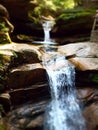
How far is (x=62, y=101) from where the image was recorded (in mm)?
8680

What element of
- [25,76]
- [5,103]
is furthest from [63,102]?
[5,103]

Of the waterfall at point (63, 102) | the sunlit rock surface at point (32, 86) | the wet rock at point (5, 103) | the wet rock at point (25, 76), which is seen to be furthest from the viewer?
the wet rock at point (25, 76)

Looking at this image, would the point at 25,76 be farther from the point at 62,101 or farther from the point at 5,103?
the point at 62,101

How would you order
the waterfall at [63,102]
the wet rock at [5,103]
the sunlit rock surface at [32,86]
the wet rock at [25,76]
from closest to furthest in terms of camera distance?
the sunlit rock surface at [32,86], the wet rock at [5,103], the waterfall at [63,102], the wet rock at [25,76]

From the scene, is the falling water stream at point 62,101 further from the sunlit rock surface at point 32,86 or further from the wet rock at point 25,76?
the wet rock at point 25,76

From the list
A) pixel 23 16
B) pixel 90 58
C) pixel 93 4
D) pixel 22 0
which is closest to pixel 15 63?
pixel 90 58

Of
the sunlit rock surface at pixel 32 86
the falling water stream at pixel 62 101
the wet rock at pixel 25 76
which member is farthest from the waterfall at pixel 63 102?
the wet rock at pixel 25 76

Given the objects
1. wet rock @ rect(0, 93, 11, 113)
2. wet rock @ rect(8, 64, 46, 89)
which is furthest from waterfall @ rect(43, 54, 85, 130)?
wet rock @ rect(0, 93, 11, 113)

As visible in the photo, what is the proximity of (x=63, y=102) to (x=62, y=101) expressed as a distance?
47 mm

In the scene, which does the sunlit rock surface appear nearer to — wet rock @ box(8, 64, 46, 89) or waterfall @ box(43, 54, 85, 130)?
wet rock @ box(8, 64, 46, 89)

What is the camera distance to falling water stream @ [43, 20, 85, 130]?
26.5 feet

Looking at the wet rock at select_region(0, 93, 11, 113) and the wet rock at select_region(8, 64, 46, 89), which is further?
the wet rock at select_region(8, 64, 46, 89)

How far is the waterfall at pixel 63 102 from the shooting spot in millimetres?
8062

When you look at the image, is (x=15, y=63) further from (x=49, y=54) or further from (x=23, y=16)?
(x=23, y=16)
